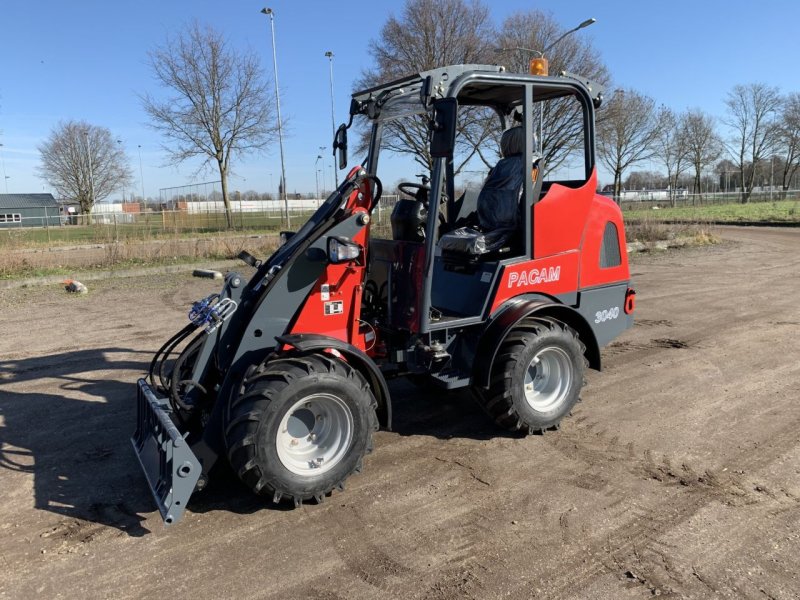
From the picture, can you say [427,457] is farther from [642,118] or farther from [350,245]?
[642,118]

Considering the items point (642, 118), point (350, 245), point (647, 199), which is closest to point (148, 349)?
point (350, 245)

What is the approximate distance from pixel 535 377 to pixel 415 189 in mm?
1855

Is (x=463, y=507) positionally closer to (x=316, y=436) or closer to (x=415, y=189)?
(x=316, y=436)

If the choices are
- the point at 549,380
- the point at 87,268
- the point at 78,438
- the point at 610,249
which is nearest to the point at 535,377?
the point at 549,380

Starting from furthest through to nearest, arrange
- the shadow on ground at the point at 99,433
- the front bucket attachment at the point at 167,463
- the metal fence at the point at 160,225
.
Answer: the metal fence at the point at 160,225 → the shadow on ground at the point at 99,433 → the front bucket attachment at the point at 167,463

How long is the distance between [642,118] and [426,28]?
90.8 ft

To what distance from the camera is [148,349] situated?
25.4 ft

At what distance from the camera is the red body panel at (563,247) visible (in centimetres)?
457

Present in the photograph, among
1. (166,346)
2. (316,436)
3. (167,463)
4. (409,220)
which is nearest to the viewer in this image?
(167,463)

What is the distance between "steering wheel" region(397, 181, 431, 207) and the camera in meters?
4.76

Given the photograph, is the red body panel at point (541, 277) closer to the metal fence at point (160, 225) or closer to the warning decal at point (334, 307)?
the warning decal at point (334, 307)

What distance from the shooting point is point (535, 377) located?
15.9ft

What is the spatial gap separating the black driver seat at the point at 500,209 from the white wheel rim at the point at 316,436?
5.67 ft

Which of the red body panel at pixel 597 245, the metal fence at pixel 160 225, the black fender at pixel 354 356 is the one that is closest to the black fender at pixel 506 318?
the red body panel at pixel 597 245
